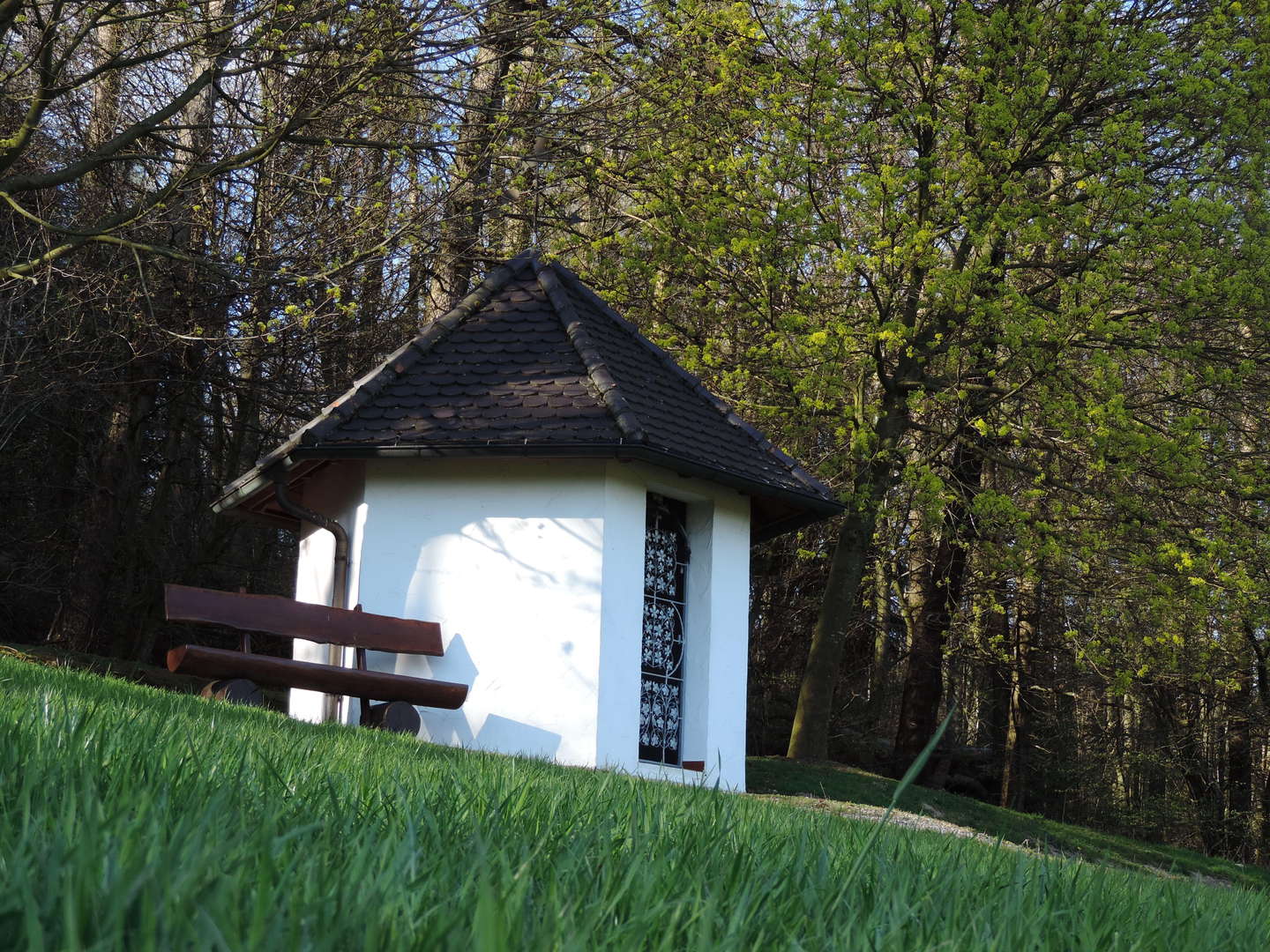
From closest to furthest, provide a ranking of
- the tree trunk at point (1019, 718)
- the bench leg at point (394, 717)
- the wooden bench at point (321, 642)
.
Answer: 1. the wooden bench at point (321, 642)
2. the bench leg at point (394, 717)
3. the tree trunk at point (1019, 718)

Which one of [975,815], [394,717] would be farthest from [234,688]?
[975,815]

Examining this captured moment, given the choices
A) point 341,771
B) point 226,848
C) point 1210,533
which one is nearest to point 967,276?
point 1210,533

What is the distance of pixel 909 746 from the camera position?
21.6 meters

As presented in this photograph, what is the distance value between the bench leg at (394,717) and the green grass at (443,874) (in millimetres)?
7596

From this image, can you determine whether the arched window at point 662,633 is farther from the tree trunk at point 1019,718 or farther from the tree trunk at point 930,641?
the tree trunk at point 1019,718

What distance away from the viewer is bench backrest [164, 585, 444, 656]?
10500mm

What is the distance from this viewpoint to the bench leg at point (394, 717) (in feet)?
35.3

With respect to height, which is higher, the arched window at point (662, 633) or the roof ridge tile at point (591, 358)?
the roof ridge tile at point (591, 358)

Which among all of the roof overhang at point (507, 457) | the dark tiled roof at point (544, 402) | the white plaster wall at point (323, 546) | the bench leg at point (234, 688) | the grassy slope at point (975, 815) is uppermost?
the dark tiled roof at point (544, 402)

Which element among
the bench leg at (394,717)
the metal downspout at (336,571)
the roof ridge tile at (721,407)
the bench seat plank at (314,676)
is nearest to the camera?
the bench seat plank at (314,676)

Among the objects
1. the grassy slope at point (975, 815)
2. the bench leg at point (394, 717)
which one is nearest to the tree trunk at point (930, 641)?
the grassy slope at point (975, 815)

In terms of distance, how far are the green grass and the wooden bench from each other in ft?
23.7

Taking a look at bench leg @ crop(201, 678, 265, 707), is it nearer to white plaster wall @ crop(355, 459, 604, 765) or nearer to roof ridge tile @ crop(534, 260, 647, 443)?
white plaster wall @ crop(355, 459, 604, 765)

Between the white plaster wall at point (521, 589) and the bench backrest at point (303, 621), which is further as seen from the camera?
the white plaster wall at point (521, 589)
